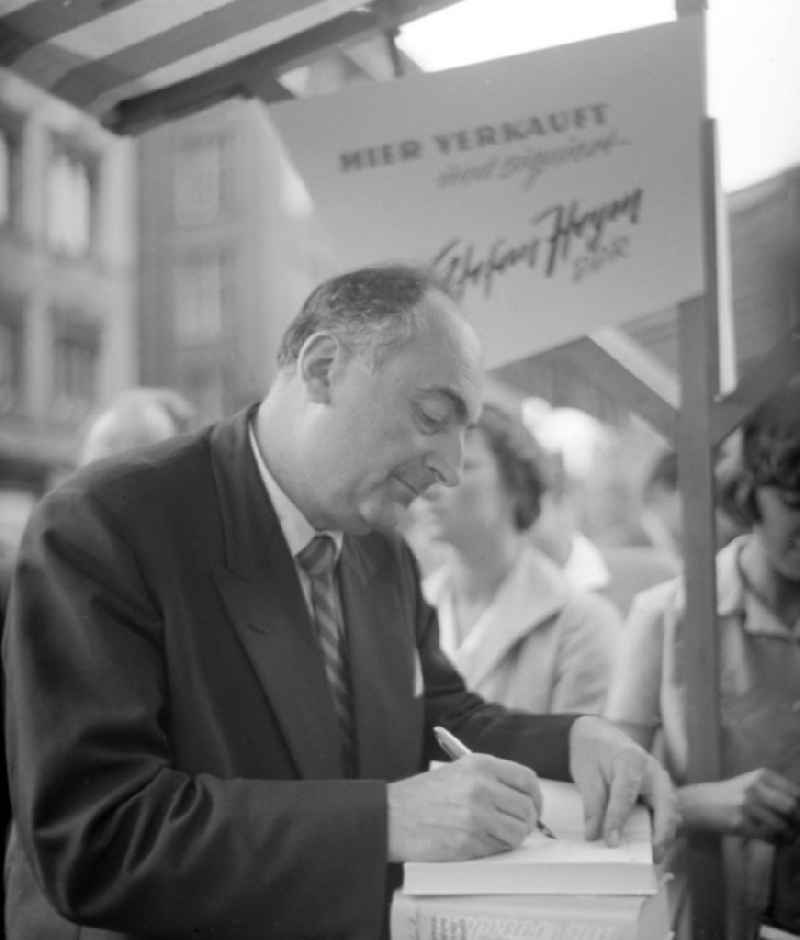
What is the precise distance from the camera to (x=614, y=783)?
1690mm

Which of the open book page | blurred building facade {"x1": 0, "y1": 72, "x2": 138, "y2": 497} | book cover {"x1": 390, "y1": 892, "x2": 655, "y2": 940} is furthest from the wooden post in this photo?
blurred building facade {"x1": 0, "y1": 72, "x2": 138, "y2": 497}

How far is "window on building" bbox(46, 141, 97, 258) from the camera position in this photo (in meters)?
2.30

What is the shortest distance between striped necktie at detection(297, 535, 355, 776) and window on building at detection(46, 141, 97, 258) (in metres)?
0.82

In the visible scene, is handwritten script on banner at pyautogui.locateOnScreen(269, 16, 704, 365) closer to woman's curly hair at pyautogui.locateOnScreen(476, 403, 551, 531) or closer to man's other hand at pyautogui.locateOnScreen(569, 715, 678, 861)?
woman's curly hair at pyautogui.locateOnScreen(476, 403, 551, 531)

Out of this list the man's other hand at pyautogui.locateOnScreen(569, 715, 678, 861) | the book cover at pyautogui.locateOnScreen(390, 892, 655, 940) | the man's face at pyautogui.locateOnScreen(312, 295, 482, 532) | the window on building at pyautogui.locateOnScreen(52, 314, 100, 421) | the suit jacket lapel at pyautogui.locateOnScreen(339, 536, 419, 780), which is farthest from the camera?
the window on building at pyautogui.locateOnScreen(52, 314, 100, 421)

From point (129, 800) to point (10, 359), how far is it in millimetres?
1066

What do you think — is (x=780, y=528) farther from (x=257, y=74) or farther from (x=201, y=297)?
(x=257, y=74)

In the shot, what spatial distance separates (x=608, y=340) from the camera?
6.74 feet

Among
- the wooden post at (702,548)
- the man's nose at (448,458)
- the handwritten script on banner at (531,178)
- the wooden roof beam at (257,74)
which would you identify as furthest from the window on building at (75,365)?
the wooden post at (702,548)

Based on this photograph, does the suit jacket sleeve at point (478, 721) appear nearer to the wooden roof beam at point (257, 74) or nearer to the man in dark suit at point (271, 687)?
the man in dark suit at point (271, 687)

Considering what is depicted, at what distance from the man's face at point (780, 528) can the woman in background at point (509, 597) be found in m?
0.28

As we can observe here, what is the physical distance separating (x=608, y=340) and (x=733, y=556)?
0.41 metres

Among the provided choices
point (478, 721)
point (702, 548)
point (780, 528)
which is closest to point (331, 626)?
point (478, 721)

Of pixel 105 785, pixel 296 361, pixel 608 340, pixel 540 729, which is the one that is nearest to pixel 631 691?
pixel 540 729
